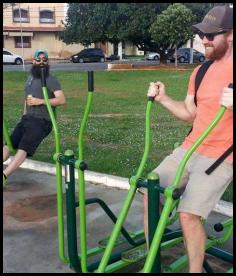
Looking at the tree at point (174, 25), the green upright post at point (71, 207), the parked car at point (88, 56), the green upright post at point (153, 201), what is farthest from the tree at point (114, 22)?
the green upright post at point (153, 201)

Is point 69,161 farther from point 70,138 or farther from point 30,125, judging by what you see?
point 70,138

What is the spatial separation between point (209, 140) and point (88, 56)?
35.9 metres

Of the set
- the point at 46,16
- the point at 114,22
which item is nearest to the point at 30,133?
the point at 114,22

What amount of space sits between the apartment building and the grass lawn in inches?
1155

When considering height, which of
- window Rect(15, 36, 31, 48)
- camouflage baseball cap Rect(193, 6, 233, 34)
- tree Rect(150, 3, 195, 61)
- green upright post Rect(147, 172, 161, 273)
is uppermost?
window Rect(15, 36, 31, 48)

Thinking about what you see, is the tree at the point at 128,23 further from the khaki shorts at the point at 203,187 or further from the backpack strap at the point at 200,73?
the khaki shorts at the point at 203,187

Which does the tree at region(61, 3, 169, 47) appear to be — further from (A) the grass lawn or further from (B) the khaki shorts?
(B) the khaki shorts

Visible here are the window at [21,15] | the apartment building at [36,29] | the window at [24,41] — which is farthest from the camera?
the window at [24,41]

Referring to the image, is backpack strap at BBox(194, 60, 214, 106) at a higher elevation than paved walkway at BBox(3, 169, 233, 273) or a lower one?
higher

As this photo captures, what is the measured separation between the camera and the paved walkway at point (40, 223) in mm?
3482

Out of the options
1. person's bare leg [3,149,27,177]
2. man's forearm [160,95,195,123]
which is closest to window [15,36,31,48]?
person's bare leg [3,149,27,177]

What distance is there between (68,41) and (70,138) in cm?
2849

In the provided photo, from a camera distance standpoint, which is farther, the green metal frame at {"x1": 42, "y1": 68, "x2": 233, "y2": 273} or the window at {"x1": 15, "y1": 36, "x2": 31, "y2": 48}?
the window at {"x1": 15, "y1": 36, "x2": 31, "y2": 48}

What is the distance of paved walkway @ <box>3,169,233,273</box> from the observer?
11.4 feet
